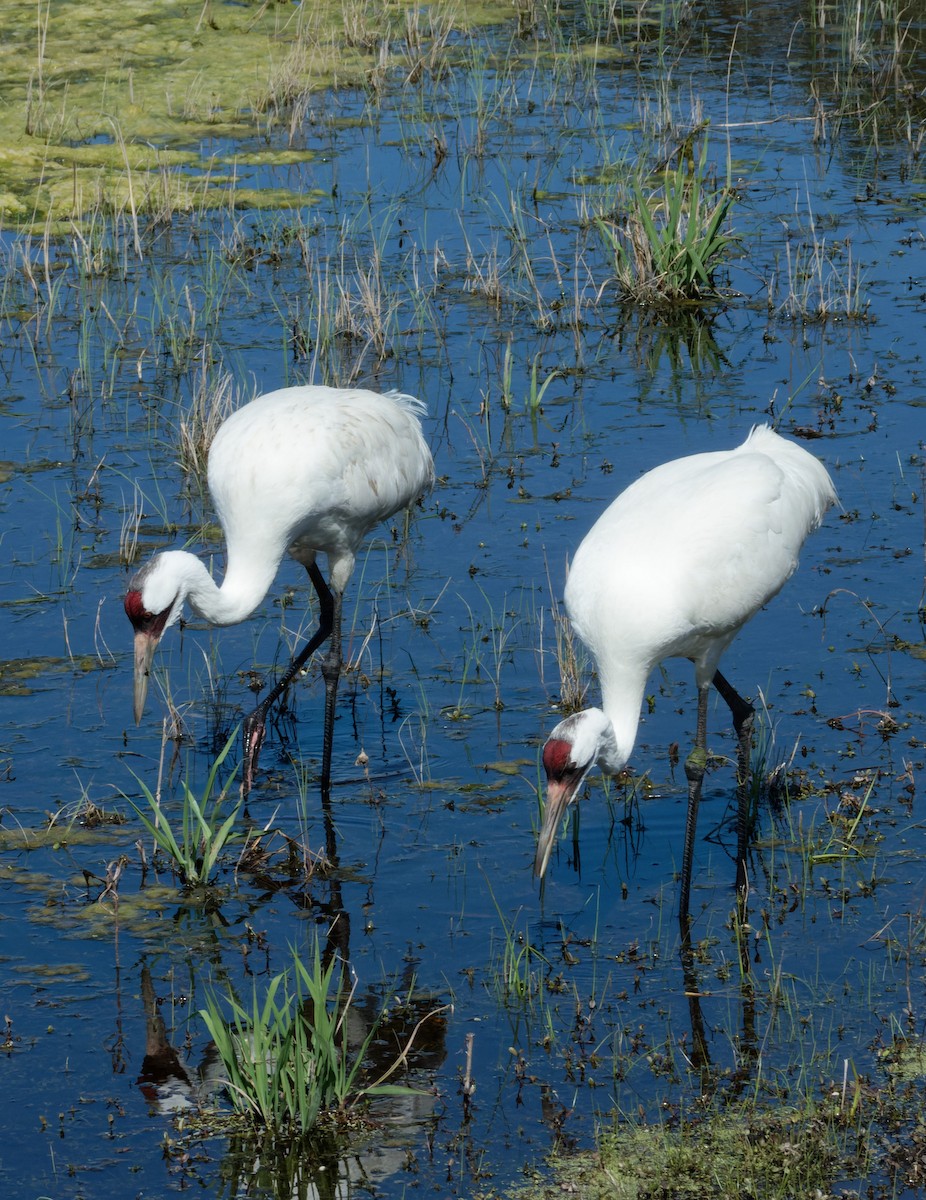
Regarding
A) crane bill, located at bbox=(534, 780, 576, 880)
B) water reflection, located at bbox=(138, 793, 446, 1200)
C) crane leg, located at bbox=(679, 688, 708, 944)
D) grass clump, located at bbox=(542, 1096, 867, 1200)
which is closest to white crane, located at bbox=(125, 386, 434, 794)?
water reflection, located at bbox=(138, 793, 446, 1200)

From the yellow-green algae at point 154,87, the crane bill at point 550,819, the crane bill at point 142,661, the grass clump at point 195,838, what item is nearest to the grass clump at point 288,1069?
the crane bill at point 550,819

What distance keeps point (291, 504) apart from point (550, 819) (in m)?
1.85

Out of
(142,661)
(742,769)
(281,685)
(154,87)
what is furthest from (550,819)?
(154,87)

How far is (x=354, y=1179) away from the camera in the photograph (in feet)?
13.8

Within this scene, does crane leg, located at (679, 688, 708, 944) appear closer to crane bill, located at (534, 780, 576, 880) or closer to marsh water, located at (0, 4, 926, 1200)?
marsh water, located at (0, 4, 926, 1200)

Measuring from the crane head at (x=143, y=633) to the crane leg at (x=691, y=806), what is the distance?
5.57 ft

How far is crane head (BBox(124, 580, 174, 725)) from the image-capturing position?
5586 millimetres

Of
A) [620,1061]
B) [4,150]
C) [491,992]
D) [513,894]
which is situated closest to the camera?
[620,1061]

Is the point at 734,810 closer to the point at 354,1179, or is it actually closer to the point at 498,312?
the point at 354,1179

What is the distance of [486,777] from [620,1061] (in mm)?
1684

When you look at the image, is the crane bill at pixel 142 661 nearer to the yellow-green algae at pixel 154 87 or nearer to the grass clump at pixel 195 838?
the grass clump at pixel 195 838

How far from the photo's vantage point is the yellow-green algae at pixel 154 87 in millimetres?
12148

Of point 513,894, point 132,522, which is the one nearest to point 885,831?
point 513,894

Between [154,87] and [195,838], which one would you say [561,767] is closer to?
[195,838]
